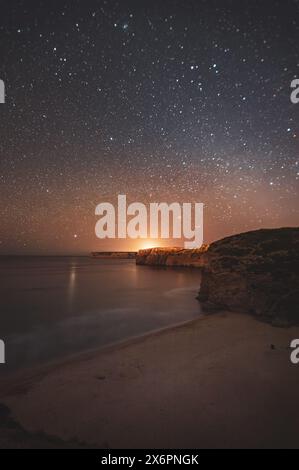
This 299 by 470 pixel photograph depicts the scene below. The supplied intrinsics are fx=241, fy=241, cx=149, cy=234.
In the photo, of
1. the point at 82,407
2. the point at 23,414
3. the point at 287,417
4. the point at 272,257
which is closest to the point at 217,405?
the point at 287,417

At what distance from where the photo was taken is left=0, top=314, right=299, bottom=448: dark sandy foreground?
2.85 m

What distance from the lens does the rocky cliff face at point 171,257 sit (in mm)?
59094

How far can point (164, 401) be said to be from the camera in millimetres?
3543

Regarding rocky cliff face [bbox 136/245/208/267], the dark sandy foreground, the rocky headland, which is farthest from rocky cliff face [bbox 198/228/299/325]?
rocky cliff face [bbox 136/245/208/267]

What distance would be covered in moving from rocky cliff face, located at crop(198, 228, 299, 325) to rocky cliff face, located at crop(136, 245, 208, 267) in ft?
154

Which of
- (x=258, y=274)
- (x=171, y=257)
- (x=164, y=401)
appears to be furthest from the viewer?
(x=171, y=257)

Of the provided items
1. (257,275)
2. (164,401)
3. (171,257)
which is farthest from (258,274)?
(171,257)

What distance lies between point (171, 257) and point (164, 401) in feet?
204

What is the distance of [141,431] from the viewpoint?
9.72 feet

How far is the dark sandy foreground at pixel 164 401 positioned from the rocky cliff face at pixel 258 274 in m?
2.38

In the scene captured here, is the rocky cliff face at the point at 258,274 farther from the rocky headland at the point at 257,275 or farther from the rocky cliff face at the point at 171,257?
the rocky cliff face at the point at 171,257

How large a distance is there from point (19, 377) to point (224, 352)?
14.8ft

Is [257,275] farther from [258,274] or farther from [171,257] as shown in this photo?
[171,257]
